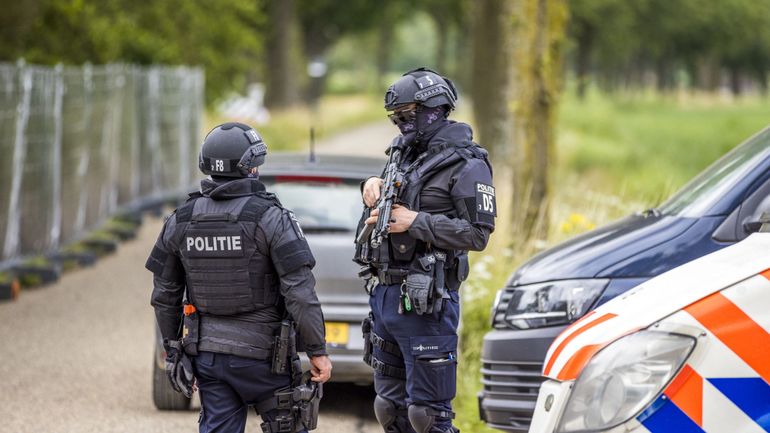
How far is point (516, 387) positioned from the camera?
20.6ft

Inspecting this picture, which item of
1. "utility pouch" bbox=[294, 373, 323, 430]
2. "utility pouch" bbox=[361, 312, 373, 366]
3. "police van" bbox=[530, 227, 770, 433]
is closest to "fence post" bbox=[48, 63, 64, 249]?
"utility pouch" bbox=[361, 312, 373, 366]

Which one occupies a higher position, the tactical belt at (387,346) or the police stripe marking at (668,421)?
the police stripe marking at (668,421)

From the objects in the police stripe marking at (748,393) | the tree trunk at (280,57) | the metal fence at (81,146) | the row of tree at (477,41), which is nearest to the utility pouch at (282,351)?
the police stripe marking at (748,393)

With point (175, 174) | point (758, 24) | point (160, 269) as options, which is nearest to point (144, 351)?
point (160, 269)

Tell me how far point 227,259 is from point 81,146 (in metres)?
10.8

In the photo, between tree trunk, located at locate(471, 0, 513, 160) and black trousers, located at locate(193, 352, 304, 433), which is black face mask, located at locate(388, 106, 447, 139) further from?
tree trunk, located at locate(471, 0, 513, 160)

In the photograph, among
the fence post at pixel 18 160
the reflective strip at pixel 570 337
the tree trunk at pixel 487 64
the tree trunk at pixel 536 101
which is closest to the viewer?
the reflective strip at pixel 570 337

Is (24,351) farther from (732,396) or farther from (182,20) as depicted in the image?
(182,20)

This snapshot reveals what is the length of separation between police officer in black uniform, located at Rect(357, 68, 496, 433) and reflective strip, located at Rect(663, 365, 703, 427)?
80.9 inches

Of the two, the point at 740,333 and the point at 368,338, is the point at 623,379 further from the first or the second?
the point at 368,338

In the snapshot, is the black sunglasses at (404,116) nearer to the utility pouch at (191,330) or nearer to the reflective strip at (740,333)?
the utility pouch at (191,330)

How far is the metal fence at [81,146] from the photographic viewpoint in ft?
40.6

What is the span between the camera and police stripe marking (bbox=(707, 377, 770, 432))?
10.8ft

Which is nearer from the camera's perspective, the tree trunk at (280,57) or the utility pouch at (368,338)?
the utility pouch at (368,338)
